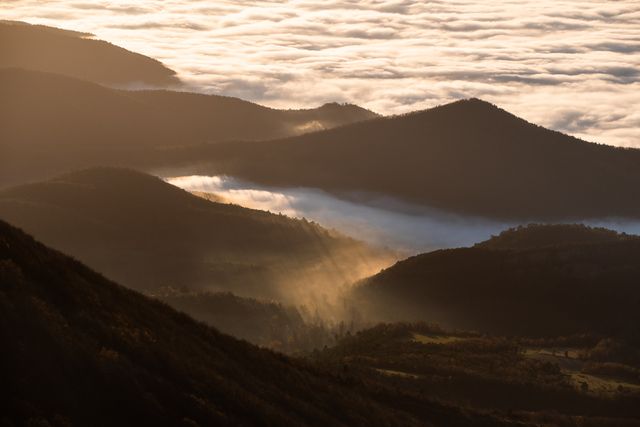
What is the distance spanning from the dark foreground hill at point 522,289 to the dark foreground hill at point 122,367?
8179 centimetres

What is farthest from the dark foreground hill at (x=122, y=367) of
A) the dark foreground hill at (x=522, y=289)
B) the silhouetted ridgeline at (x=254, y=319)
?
the dark foreground hill at (x=522, y=289)

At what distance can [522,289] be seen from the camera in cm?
18200

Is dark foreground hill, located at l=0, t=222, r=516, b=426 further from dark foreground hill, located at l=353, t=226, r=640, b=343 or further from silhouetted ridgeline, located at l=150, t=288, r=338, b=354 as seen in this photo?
dark foreground hill, located at l=353, t=226, r=640, b=343

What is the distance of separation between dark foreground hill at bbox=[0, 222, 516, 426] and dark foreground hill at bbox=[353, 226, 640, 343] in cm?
8179

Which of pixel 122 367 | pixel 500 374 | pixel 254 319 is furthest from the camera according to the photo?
pixel 254 319

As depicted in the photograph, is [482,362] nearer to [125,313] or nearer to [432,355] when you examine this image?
[432,355]

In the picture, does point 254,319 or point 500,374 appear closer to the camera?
point 500,374

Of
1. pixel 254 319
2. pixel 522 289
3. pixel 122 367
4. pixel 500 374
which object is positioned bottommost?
pixel 254 319

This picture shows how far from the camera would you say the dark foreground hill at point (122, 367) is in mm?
61344

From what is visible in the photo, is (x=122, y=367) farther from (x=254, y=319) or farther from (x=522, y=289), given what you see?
(x=522, y=289)

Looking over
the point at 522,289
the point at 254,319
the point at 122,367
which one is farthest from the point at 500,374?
the point at 522,289

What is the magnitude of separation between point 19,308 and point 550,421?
47.4 metres

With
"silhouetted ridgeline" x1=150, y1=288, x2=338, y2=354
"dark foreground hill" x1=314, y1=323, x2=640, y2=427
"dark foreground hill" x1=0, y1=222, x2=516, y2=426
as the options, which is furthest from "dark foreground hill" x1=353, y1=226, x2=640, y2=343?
"dark foreground hill" x1=0, y1=222, x2=516, y2=426

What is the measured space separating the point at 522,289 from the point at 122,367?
120 metres
